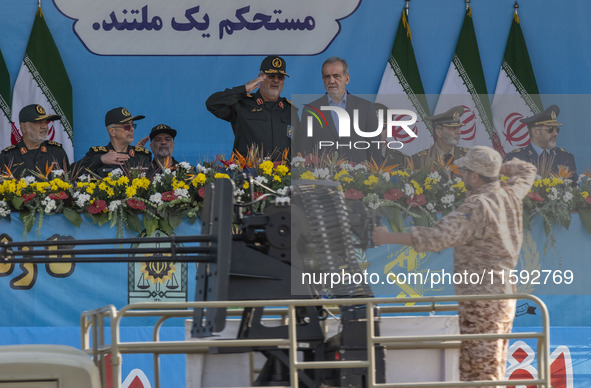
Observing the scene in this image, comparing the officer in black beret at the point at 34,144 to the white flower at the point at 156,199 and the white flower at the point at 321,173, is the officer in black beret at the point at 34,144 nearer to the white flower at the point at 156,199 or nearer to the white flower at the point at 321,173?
the white flower at the point at 156,199

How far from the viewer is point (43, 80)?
13.0 meters

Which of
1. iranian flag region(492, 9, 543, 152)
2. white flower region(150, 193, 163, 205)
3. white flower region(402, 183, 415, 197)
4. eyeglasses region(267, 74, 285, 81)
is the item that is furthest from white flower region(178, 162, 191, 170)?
iranian flag region(492, 9, 543, 152)

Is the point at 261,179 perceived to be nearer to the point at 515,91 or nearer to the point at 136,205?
the point at 136,205

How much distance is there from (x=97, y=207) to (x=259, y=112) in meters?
4.04

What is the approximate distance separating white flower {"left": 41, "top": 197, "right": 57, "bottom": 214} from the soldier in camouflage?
3470mm

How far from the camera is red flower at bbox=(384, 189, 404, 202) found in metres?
7.54

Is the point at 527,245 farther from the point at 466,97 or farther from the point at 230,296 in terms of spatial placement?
the point at 466,97

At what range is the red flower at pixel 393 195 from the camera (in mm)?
7535

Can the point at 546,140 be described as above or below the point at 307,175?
above

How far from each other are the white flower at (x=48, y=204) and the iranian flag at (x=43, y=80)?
17.4 feet

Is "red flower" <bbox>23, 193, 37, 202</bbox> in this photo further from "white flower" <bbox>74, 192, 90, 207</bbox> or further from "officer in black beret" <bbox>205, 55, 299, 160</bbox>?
"officer in black beret" <bbox>205, 55, 299, 160</bbox>

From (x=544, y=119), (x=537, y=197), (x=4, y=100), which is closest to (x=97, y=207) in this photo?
(x=537, y=197)

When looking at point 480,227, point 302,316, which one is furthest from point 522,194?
point 302,316

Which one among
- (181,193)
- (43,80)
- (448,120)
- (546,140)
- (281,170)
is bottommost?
(181,193)
